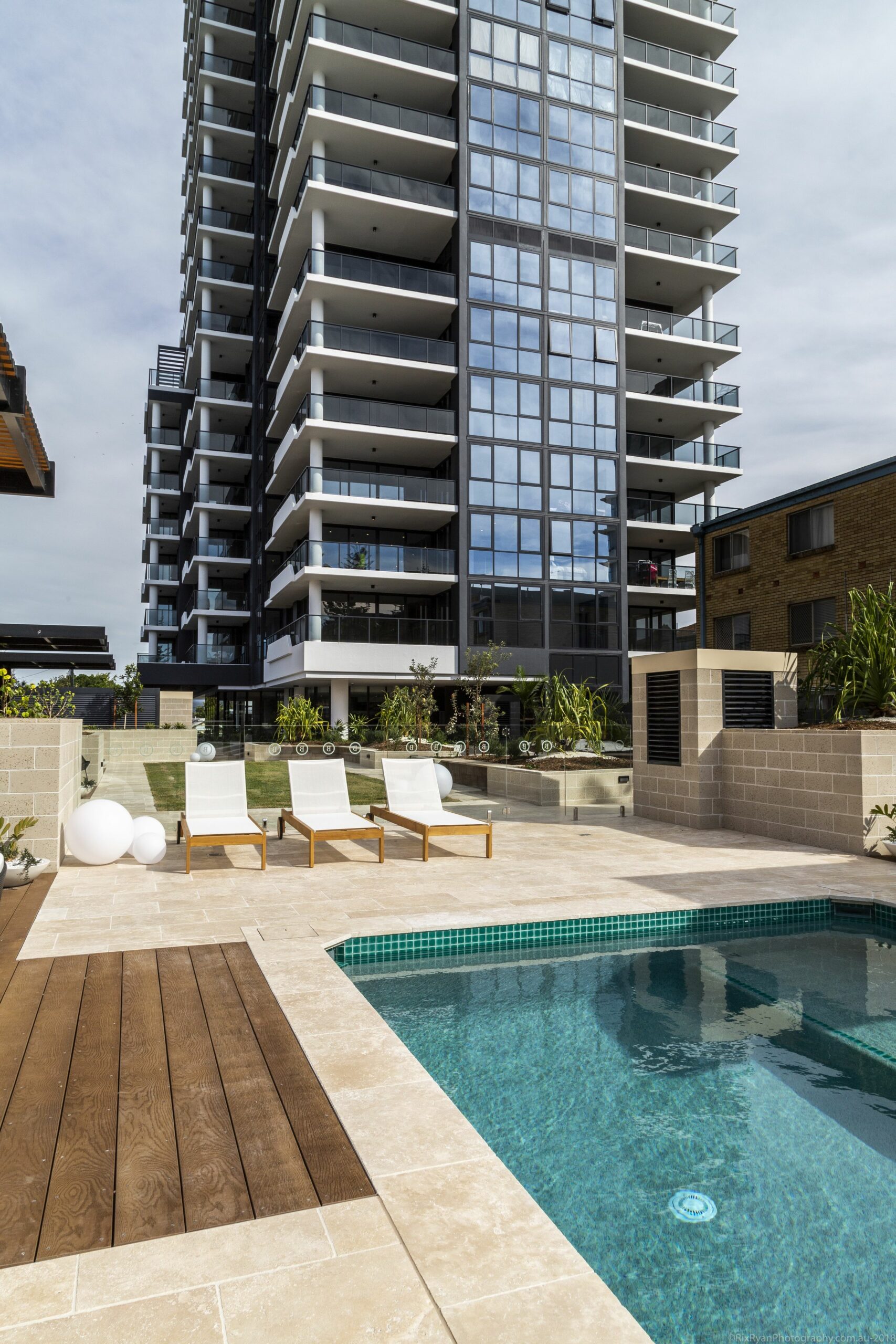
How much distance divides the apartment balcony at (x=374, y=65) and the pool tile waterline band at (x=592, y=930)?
3055cm

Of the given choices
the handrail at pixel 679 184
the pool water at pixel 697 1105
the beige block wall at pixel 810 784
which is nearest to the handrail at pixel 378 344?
the handrail at pixel 679 184

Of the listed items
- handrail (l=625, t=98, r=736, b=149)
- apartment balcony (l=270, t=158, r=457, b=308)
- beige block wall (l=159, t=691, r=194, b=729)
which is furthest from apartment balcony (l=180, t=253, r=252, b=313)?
beige block wall (l=159, t=691, r=194, b=729)

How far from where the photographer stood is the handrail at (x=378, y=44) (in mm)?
27500

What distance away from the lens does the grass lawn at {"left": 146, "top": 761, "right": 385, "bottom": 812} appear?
13883 millimetres

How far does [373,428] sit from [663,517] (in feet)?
39.0

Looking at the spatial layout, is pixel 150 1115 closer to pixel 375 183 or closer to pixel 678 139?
pixel 375 183

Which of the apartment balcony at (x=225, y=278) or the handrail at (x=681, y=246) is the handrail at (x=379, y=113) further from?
the apartment balcony at (x=225, y=278)

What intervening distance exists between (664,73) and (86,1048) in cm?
4014

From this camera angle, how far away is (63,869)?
27.3ft

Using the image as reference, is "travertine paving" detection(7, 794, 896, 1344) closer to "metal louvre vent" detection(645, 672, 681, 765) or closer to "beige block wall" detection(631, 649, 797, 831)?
"beige block wall" detection(631, 649, 797, 831)

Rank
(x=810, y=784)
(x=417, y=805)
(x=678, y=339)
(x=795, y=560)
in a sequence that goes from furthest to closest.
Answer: (x=678, y=339), (x=795, y=560), (x=417, y=805), (x=810, y=784)

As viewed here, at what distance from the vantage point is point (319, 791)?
32.6 ft

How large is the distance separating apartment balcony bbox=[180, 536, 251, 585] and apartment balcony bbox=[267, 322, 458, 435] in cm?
1275

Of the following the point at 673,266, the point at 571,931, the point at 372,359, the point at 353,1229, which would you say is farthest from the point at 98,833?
the point at 673,266
